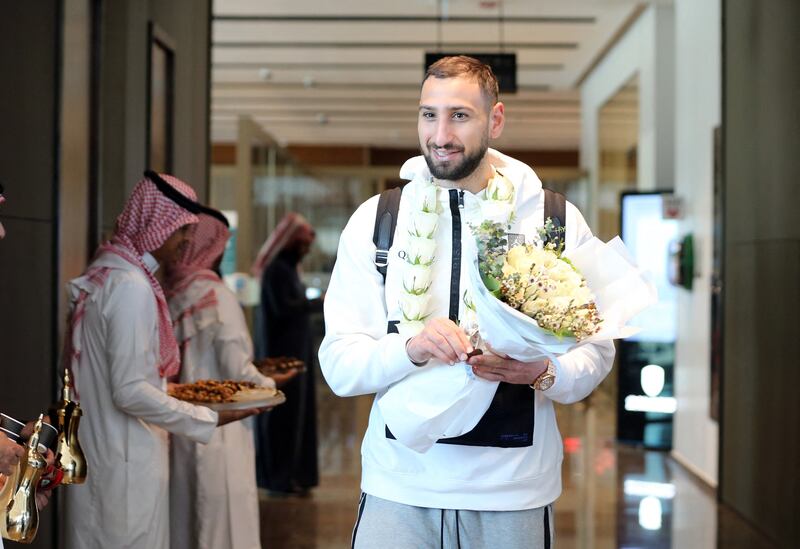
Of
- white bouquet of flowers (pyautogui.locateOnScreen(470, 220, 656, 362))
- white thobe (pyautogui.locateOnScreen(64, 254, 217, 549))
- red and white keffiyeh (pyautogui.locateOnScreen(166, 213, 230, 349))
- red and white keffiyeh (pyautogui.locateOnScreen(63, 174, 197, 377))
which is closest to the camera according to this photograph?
white bouquet of flowers (pyautogui.locateOnScreen(470, 220, 656, 362))

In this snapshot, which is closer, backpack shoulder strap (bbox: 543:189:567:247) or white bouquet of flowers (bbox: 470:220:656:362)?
white bouquet of flowers (bbox: 470:220:656:362)

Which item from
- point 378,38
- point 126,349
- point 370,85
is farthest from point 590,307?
point 370,85

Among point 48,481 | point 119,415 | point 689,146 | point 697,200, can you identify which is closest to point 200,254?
point 119,415

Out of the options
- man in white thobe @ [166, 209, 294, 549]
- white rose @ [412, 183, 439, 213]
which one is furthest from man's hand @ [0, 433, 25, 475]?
man in white thobe @ [166, 209, 294, 549]

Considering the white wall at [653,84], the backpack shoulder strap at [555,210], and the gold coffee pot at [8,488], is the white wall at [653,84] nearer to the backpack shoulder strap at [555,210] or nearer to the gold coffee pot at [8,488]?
the backpack shoulder strap at [555,210]

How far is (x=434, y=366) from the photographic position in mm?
2238

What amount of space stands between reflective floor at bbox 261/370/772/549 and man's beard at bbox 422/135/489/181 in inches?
149

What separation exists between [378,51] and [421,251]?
1088 cm

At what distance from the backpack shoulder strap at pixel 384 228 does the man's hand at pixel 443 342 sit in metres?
0.26

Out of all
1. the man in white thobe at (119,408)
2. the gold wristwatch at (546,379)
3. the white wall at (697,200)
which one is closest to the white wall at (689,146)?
the white wall at (697,200)

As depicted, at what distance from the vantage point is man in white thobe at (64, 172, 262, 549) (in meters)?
3.27

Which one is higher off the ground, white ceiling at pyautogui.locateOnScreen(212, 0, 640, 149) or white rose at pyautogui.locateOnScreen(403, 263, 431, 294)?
white ceiling at pyautogui.locateOnScreen(212, 0, 640, 149)

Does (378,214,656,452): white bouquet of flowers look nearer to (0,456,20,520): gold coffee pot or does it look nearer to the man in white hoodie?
the man in white hoodie

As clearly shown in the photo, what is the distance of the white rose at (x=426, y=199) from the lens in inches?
91.7
